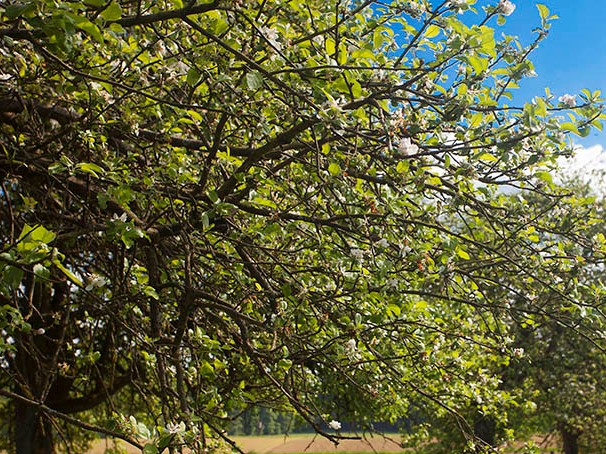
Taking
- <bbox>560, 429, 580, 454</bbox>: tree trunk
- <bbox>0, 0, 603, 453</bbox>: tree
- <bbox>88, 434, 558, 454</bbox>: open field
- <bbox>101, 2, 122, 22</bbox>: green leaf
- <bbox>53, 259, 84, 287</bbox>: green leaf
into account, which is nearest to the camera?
<bbox>53, 259, 84, 287</bbox>: green leaf

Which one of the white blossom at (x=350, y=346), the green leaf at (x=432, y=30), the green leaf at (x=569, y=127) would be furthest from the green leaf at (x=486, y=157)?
the white blossom at (x=350, y=346)

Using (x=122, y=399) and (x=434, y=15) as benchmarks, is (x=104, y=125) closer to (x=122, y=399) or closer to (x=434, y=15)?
(x=434, y=15)

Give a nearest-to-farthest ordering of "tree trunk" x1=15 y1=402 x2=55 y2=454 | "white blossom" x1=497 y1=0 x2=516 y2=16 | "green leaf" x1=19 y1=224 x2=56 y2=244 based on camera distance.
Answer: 1. "green leaf" x1=19 y1=224 x2=56 y2=244
2. "white blossom" x1=497 y1=0 x2=516 y2=16
3. "tree trunk" x1=15 y1=402 x2=55 y2=454

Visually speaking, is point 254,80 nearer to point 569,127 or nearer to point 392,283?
point 392,283

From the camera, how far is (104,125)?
4164mm

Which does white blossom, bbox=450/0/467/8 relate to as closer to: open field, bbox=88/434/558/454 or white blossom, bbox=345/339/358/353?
white blossom, bbox=345/339/358/353

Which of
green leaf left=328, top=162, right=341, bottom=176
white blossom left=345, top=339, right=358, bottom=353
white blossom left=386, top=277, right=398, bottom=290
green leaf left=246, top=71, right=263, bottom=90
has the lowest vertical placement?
white blossom left=345, top=339, right=358, bottom=353

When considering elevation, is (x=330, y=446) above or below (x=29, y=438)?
above

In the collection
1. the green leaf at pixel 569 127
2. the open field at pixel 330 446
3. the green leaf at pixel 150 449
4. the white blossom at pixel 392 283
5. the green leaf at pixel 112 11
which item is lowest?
the green leaf at pixel 150 449

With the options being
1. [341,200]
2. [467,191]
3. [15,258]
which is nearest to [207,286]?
[341,200]

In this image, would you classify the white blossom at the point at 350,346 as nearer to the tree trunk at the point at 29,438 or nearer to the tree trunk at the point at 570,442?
the tree trunk at the point at 29,438

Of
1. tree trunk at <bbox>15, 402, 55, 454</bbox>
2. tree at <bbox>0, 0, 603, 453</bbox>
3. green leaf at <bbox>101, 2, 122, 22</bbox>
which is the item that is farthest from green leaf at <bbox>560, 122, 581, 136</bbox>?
tree trunk at <bbox>15, 402, 55, 454</bbox>

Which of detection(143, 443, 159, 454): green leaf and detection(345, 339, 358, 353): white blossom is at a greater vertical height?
detection(345, 339, 358, 353): white blossom

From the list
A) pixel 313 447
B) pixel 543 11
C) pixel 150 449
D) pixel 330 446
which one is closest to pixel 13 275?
pixel 150 449
